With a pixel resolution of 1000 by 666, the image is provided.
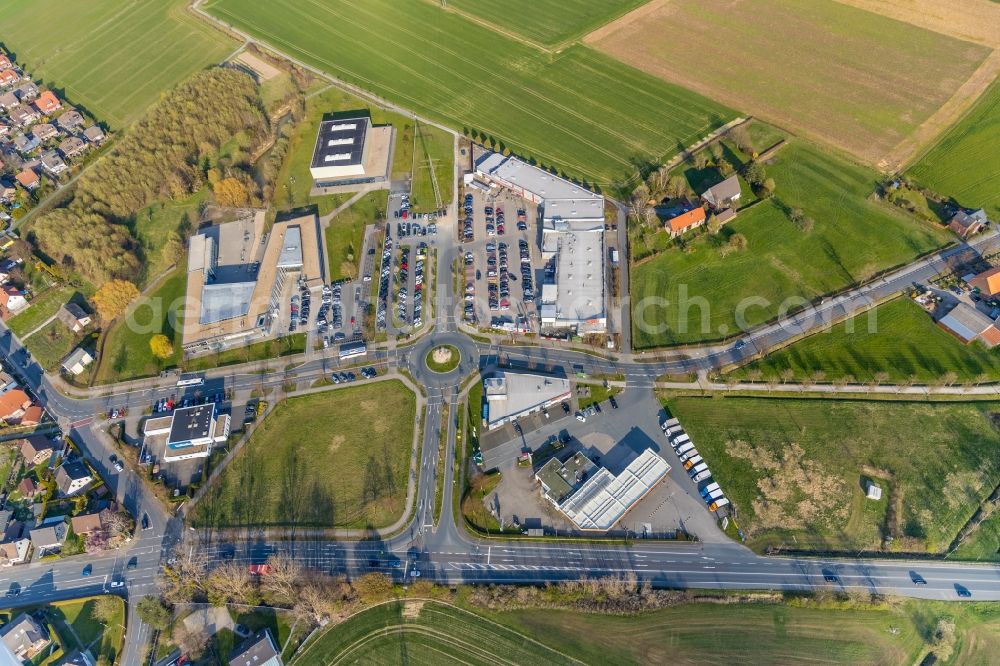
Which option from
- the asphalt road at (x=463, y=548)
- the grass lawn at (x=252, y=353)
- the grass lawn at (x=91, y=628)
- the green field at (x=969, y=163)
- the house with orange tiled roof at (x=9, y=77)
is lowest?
the grass lawn at (x=91, y=628)

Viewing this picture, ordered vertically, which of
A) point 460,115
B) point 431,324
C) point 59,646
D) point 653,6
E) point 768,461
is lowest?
point 59,646

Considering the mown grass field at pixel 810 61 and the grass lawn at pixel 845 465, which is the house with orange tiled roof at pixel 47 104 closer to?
the mown grass field at pixel 810 61

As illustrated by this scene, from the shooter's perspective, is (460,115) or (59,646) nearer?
(59,646)

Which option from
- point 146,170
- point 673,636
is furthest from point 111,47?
point 673,636

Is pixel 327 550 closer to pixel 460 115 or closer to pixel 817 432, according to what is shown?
pixel 817 432

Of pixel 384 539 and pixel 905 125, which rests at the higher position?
pixel 905 125

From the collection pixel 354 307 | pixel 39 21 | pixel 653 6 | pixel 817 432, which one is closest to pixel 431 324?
pixel 354 307

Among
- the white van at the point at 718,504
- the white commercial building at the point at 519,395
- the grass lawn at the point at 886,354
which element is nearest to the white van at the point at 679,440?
the white van at the point at 718,504
